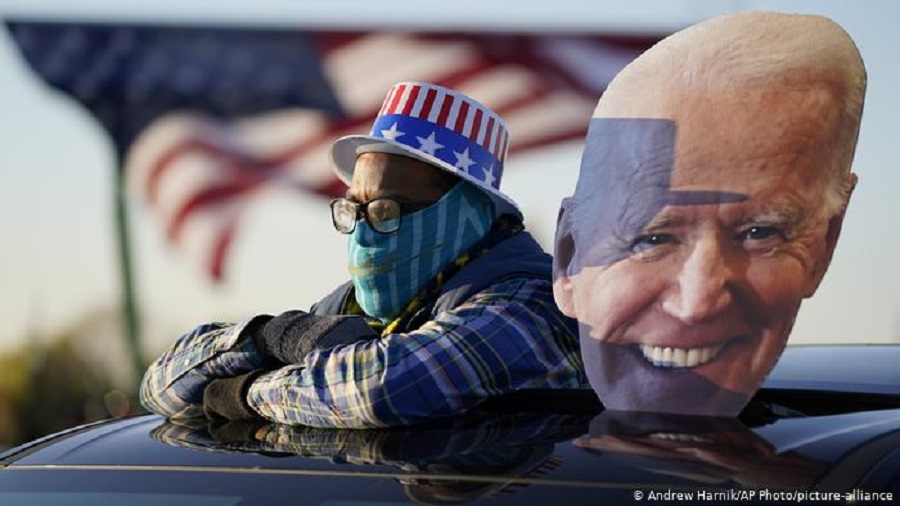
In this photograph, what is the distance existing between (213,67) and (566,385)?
1674 cm

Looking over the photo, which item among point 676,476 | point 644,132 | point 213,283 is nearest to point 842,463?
point 676,476

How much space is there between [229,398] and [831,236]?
106cm

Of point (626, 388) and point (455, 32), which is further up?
point (455, 32)

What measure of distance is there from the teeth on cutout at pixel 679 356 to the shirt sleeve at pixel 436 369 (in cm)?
28

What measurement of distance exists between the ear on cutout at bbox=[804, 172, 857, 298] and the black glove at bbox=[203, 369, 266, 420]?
96cm

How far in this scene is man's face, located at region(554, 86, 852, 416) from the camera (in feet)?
7.68

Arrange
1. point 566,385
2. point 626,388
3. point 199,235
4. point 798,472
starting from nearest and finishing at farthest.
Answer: point 798,472, point 626,388, point 566,385, point 199,235

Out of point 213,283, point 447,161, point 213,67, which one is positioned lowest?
point 213,283

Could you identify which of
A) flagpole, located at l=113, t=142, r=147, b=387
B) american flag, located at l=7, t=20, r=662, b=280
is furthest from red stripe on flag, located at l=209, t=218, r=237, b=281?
flagpole, located at l=113, t=142, r=147, b=387

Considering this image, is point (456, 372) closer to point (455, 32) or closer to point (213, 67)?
point (455, 32)

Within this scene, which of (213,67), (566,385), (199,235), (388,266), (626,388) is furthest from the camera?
(213,67)

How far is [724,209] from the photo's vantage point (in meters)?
2.34

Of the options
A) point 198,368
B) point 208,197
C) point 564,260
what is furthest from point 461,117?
point 208,197

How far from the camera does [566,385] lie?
2.72m
